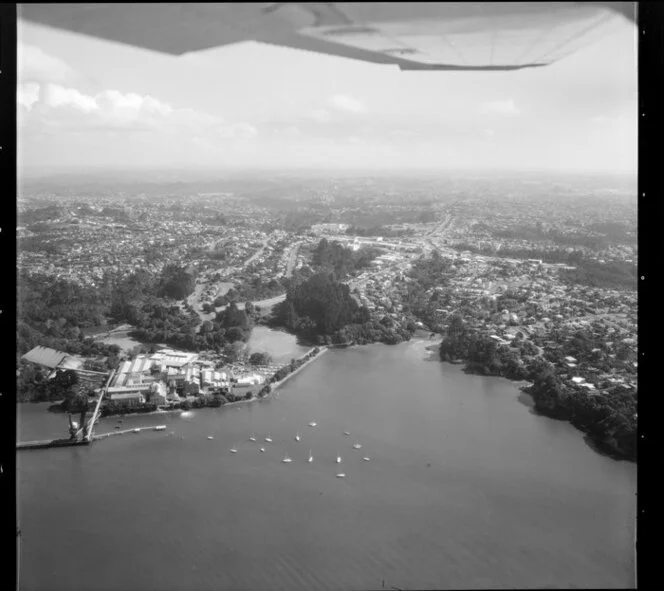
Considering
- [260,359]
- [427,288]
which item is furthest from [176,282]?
[427,288]

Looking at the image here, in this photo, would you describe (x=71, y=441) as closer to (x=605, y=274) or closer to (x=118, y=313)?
(x=118, y=313)

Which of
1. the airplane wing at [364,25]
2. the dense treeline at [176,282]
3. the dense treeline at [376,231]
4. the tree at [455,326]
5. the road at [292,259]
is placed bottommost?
the tree at [455,326]

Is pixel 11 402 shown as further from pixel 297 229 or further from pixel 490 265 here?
pixel 490 265

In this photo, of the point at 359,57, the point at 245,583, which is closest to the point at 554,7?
the point at 359,57

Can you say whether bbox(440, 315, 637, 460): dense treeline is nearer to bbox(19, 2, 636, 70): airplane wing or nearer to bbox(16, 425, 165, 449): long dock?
bbox(19, 2, 636, 70): airplane wing

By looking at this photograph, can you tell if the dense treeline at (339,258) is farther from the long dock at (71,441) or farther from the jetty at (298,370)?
the long dock at (71,441)

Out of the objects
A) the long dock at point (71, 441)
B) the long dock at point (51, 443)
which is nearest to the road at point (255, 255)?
the long dock at point (71, 441)
